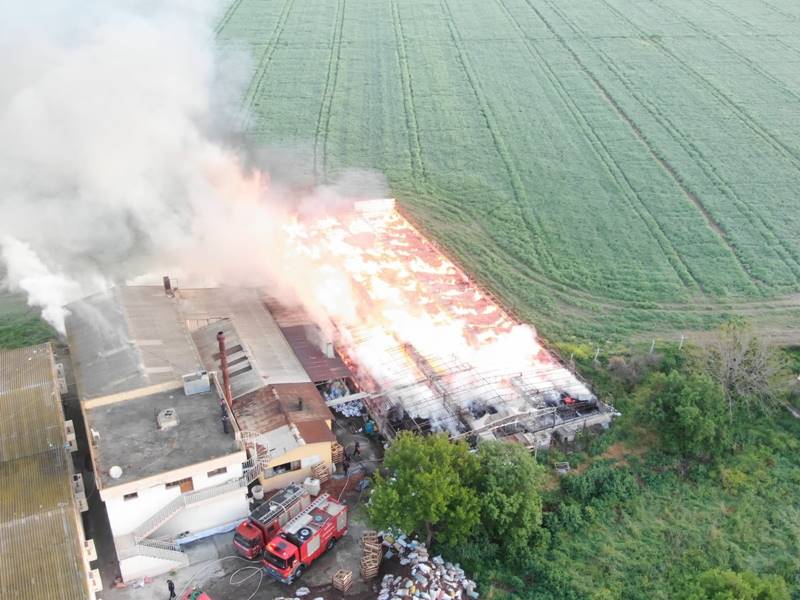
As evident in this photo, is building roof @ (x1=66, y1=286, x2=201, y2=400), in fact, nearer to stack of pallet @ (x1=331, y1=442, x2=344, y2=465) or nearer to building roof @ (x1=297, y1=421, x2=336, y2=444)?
building roof @ (x1=297, y1=421, x2=336, y2=444)

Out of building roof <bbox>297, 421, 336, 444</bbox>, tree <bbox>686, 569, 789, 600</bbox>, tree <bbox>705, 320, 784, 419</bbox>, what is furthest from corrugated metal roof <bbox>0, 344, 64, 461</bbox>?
tree <bbox>705, 320, 784, 419</bbox>

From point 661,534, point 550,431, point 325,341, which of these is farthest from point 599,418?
point 325,341

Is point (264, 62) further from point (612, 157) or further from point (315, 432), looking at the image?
point (315, 432)

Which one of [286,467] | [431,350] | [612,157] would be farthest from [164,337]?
[612,157]

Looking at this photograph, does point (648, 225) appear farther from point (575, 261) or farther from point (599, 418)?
point (599, 418)

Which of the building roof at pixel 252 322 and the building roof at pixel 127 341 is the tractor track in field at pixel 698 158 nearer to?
the building roof at pixel 252 322
